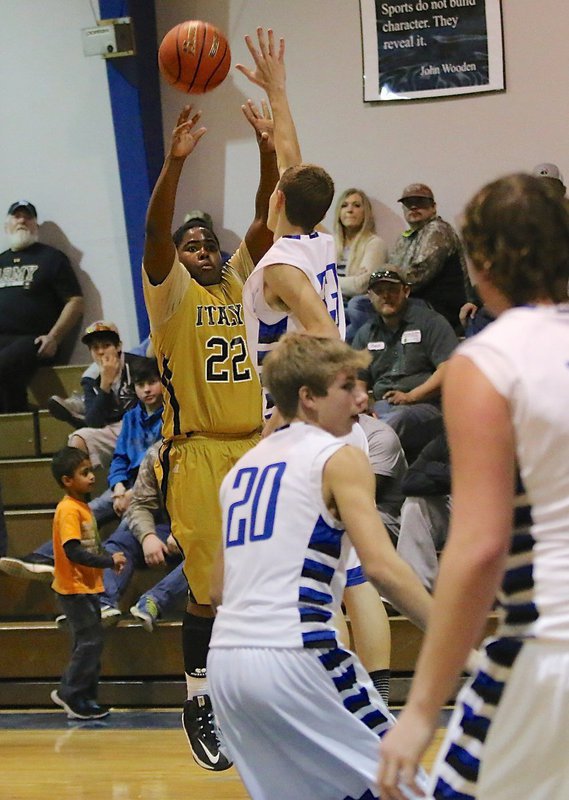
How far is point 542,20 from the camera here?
8.38 metres

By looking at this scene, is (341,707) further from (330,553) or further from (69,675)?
(69,675)

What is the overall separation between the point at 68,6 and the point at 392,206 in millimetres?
3297

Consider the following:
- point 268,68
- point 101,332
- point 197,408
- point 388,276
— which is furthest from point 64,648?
point 268,68

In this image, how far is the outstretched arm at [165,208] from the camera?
171 inches

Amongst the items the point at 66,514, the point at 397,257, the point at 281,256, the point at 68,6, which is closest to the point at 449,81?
the point at 397,257

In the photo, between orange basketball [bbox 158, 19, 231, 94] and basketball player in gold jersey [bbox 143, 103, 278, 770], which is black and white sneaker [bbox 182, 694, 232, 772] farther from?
orange basketball [bbox 158, 19, 231, 94]

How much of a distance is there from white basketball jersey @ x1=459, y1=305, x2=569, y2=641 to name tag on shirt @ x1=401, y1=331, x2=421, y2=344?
5218 millimetres

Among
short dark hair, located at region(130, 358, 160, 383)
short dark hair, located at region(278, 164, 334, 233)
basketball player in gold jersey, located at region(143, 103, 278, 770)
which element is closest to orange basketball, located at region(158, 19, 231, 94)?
basketball player in gold jersey, located at region(143, 103, 278, 770)

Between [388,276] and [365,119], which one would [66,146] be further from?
[388,276]

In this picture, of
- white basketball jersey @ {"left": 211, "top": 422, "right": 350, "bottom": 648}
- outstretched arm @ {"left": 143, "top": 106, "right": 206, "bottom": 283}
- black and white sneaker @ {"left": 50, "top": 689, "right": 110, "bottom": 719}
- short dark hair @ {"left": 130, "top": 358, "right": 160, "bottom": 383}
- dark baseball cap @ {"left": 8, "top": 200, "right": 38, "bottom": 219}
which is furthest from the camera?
dark baseball cap @ {"left": 8, "top": 200, "right": 38, "bottom": 219}

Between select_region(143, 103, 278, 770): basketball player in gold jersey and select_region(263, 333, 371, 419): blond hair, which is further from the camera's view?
select_region(143, 103, 278, 770): basketball player in gold jersey

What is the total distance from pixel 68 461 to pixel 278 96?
2.53 m

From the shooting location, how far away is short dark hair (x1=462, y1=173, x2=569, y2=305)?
1818 millimetres

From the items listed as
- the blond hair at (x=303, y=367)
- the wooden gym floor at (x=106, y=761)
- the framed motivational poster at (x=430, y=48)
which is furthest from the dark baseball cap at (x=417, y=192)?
the blond hair at (x=303, y=367)
